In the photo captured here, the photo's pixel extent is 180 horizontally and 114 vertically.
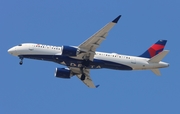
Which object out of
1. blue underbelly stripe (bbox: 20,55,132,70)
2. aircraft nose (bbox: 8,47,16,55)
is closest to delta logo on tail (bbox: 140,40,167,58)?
blue underbelly stripe (bbox: 20,55,132,70)

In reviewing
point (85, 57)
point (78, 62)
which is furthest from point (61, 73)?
point (85, 57)

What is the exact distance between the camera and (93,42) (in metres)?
74.6

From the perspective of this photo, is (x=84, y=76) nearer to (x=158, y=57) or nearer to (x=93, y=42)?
(x=93, y=42)

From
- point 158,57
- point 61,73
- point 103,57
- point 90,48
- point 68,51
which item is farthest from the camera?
point 61,73

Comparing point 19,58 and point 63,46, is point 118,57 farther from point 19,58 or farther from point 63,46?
point 19,58

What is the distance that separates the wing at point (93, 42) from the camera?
69.9 metres

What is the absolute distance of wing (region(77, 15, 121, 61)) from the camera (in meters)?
69.9

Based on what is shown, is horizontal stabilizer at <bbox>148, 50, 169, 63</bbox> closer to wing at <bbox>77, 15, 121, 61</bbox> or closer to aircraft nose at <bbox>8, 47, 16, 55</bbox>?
wing at <bbox>77, 15, 121, 61</bbox>

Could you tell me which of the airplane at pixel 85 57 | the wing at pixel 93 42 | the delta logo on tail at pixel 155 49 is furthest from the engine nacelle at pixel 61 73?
the delta logo on tail at pixel 155 49

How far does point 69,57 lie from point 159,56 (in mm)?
14801

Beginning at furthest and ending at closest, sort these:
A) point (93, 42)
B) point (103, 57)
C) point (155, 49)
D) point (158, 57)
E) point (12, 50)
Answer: point (155, 49) → point (12, 50) → point (103, 57) → point (158, 57) → point (93, 42)

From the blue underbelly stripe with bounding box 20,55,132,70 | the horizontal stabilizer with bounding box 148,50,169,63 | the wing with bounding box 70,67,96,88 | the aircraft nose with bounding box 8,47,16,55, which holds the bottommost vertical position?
the wing with bounding box 70,67,96,88

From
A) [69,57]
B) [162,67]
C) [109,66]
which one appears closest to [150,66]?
[162,67]

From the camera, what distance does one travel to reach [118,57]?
3120 inches
